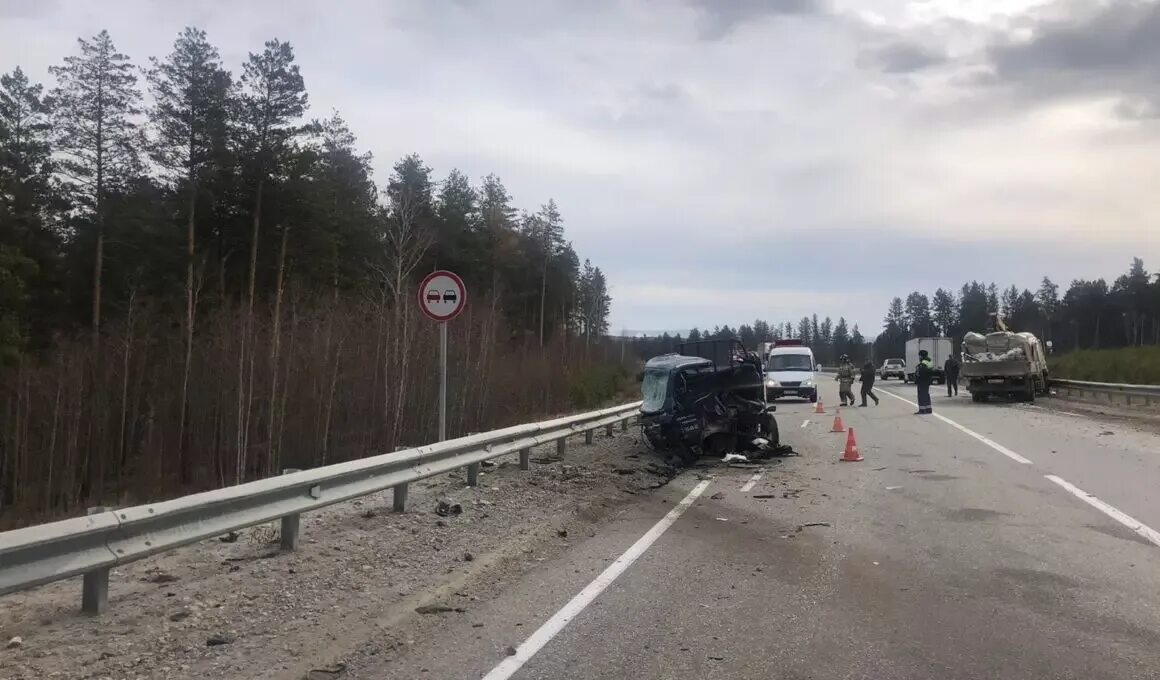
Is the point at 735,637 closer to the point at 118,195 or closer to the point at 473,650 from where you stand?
the point at 473,650

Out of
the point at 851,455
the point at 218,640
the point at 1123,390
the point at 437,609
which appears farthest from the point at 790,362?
the point at 218,640

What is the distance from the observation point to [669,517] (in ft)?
31.3

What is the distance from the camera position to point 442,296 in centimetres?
1095

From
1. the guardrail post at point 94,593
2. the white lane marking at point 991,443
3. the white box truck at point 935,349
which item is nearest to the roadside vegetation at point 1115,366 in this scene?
the white box truck at point 935,349

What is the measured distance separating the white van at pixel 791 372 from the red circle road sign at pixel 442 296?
24002 millimetres

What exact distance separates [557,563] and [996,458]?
10093mm

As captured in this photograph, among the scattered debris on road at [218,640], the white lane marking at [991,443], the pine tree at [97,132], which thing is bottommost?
the scattered debris on road at [218,640]

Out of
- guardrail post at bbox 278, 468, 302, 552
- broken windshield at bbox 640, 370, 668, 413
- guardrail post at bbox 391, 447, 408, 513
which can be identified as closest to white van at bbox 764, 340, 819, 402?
broken windshield at bbox 640, 370, 668, 413

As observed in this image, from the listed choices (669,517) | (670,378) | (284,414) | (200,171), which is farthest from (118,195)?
(669,517)

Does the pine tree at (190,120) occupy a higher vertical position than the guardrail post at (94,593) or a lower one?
higher

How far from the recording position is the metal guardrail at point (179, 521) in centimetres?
464

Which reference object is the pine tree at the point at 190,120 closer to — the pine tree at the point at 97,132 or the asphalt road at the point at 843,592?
the pine tree at the point at 97,132

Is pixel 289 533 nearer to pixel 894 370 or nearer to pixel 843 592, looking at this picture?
pixel 843 592

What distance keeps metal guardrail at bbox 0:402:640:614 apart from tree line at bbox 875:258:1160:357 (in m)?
74.4
